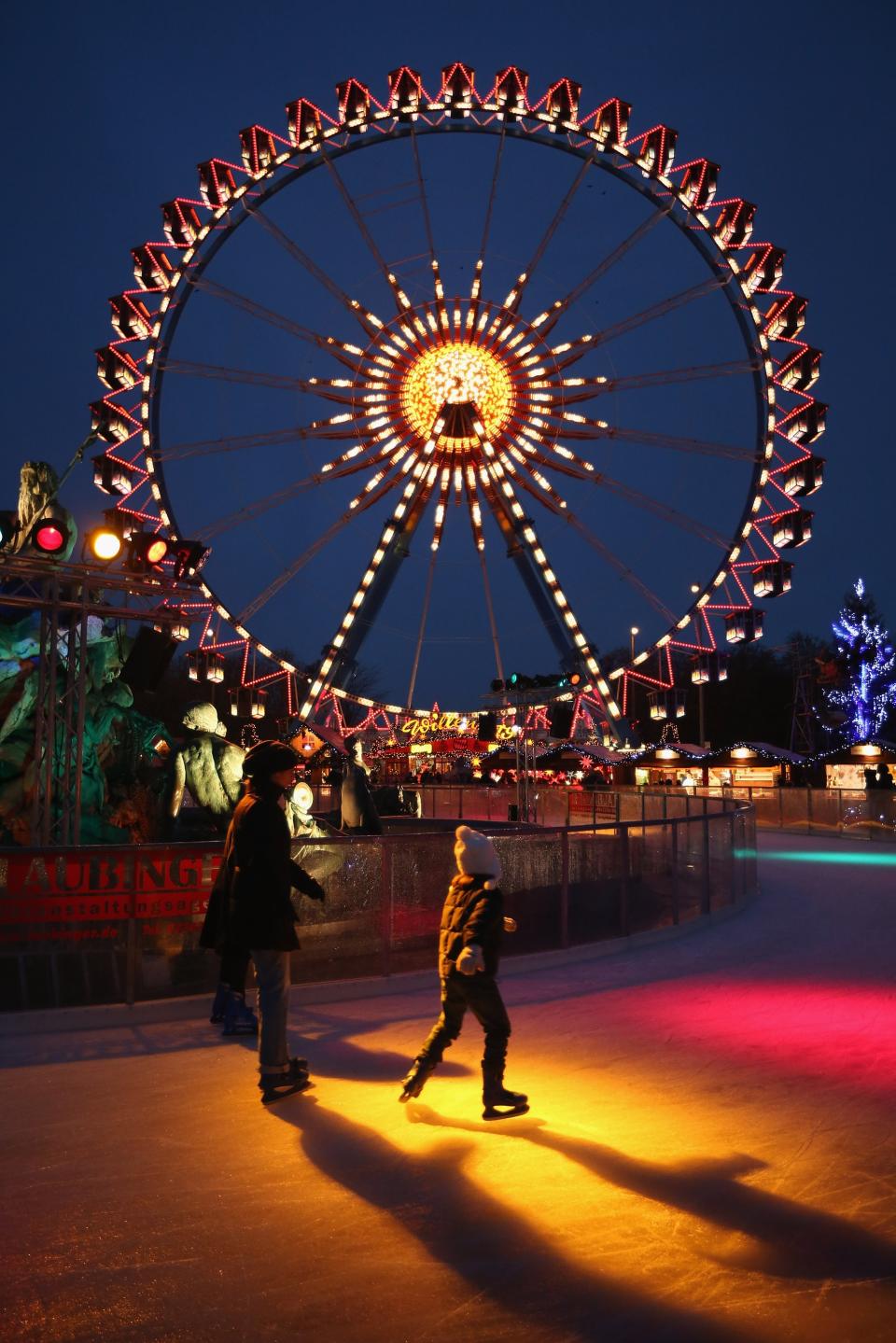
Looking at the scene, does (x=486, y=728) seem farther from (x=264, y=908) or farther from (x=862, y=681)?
(x=862, y=681)

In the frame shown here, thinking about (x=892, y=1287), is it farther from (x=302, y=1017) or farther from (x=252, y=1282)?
(x=302, y=1017)

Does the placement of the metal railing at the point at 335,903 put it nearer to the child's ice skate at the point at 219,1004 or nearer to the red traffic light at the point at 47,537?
the child's ice skate at the point at 219,1004

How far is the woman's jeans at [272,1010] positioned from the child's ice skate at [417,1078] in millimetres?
608

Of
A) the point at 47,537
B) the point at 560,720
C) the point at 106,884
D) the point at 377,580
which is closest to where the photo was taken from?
the point at 106,884

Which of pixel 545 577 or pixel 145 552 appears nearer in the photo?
pixel 145 552

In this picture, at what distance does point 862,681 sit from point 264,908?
51.3m

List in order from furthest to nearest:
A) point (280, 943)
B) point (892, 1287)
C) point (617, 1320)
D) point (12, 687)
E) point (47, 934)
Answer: point (12, 687), point (47, 934), point (280, 943), point (892, 1287), point (617, 1320)

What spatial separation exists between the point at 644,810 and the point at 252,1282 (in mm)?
17119

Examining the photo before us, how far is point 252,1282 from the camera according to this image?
11.5 feet

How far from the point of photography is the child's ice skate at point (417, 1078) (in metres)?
5.43

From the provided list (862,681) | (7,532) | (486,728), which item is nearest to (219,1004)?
(7,532)

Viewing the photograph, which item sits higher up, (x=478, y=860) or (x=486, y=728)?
(x=486, y=728)

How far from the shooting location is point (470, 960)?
201 inches

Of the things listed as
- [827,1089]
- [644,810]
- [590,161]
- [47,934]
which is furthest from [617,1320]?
[590,161]
